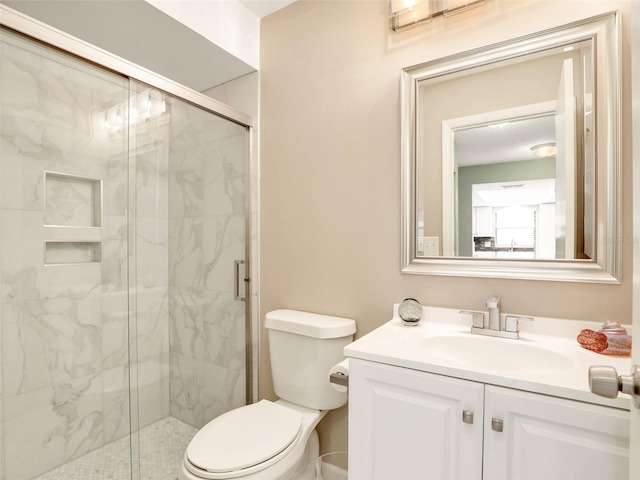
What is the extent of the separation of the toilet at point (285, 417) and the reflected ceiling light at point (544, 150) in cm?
98

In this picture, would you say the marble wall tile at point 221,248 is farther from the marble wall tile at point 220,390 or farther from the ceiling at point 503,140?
the ceiling at point 503,140

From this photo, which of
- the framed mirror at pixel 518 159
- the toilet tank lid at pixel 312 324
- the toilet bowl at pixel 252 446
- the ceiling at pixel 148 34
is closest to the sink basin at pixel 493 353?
the framed mirror at pixel 518 159

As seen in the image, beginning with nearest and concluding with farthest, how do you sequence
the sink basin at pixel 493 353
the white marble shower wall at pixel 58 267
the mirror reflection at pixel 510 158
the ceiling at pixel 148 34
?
1. the sink basin at pixel 493 353
2. the mirror reflection at pixel 510 158
3. the white marble shower wall at pixel 58 267
4. the ceiling at pixel 148 34

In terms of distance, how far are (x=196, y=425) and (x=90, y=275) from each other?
93 cm

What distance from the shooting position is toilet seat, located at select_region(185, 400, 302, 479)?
110 centimetres

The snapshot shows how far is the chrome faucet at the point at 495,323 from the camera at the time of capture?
1.17m

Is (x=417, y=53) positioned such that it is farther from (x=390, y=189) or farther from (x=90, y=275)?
(x=90, y=275)

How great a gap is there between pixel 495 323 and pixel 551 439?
17.8 inches

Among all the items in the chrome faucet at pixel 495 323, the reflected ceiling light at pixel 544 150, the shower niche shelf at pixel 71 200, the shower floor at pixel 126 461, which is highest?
the reflected ceiling light at pixel 544 150

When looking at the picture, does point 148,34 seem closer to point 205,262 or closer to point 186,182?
point 186,182

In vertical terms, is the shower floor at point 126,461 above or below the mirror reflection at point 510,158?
below

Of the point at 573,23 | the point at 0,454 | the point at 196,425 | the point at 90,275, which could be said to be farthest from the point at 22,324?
the point at 573,23


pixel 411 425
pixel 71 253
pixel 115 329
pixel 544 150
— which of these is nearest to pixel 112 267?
pixel 71 253

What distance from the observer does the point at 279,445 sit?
121 centimetres
